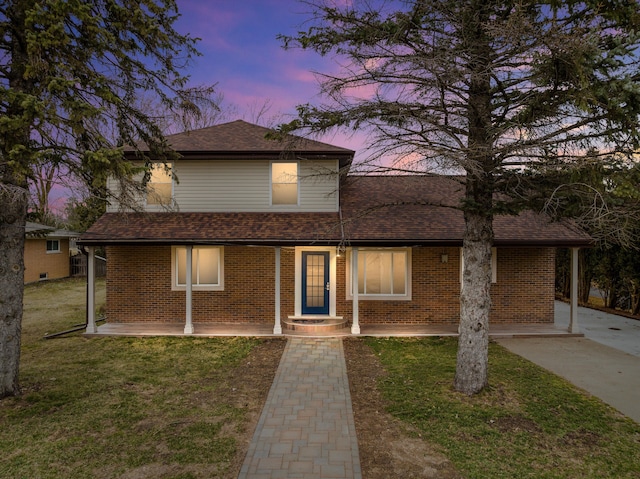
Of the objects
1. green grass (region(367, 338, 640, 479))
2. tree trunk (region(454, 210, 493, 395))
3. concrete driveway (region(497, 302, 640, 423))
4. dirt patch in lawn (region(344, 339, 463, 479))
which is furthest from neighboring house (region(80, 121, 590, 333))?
dirt patch in lawn (region(344, 339, 463, 479))

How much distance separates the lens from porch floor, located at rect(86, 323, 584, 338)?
9891 millimetres

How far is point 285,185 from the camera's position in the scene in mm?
11602

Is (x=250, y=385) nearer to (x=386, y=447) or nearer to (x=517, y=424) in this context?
(x=386, y=447)

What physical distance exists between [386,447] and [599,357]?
6447 mm

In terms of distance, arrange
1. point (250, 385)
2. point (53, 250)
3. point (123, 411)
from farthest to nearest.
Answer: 1. point (53, 250)
2. point (250, 385)
3. point (123, 411)

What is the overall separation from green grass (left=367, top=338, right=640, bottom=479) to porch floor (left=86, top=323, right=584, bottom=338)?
253cm

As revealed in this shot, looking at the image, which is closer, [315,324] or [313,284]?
[315,324]

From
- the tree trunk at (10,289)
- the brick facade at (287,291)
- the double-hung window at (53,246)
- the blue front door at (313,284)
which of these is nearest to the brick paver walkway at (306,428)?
the blue front door at (313,284)

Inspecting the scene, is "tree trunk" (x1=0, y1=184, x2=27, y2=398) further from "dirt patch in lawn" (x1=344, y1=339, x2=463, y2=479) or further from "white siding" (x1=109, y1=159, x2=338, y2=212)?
"white siding" (x1=109, y1=159, x2=338, y2=212)

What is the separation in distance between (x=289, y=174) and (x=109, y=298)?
251 inches

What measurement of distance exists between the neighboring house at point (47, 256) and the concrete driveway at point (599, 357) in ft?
74.6

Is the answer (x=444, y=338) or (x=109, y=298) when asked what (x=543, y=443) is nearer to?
(x=444, y=338)

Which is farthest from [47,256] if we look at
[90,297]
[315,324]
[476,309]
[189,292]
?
[476,309]

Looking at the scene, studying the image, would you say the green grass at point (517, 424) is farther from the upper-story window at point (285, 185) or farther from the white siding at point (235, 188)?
the upper-story window at point (285, 185)
